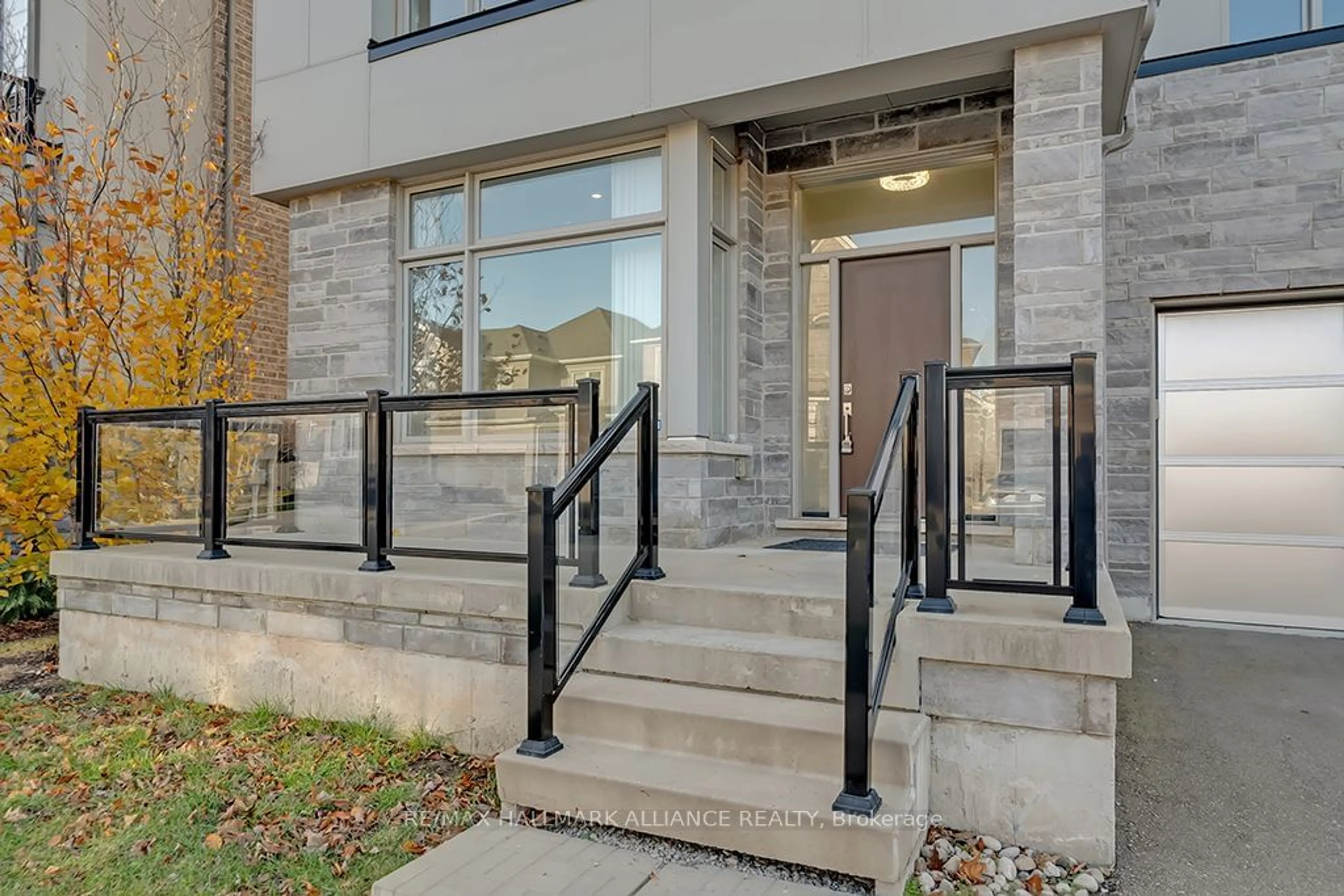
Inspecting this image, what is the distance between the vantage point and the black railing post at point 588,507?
3256 millimetres

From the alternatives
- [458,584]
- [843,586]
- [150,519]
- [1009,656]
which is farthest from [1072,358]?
[150,519]

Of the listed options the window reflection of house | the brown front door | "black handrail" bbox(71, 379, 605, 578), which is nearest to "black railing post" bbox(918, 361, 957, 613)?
"black handrail" bbox(71, 379, 605, 578)

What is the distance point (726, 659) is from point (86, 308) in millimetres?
4861

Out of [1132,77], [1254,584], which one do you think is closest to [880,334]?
[1132,77]

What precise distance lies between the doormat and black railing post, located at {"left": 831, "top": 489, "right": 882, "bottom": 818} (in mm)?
2231

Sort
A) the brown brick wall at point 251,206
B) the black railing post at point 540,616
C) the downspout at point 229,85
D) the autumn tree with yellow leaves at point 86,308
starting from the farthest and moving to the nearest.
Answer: the downspout at point 229,85, the brown brick wall at point 251,206, the autumn tree with yellow leaves at point 86,308, the black railing post at point 540,616

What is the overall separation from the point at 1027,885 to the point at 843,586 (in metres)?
1.27

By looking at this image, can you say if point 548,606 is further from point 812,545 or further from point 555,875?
point 812,545

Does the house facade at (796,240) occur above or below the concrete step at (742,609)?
above

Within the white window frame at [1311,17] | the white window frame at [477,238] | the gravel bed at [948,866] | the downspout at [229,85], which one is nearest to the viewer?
the gravel bed at [948,866]

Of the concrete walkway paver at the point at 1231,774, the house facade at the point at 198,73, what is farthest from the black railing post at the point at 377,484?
the house facade at the point at 198,73

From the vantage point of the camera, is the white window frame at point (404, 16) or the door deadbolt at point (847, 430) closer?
the door deadbolt at point (847, 430)

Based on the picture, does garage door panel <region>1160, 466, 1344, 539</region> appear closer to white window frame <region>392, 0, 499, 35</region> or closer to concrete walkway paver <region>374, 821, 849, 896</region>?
concrete walkway paver <region>374, 821, 849, 896</region>

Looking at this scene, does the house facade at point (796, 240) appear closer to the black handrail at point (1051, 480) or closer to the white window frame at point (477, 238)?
the white window frame at point (477, 238)
